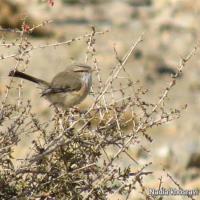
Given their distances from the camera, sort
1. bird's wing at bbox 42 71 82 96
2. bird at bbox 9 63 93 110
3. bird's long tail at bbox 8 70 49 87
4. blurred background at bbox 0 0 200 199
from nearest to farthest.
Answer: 1. bird's long tail at bbox 8 70 49 87
2. bird at bbox 9 63 93 110
3. bird's wing at bbox 42 71 82 96
4. blurred background at bbox 0 0 200 199

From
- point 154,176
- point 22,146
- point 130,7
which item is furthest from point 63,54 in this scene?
point 130,7

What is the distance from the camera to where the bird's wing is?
262 inches

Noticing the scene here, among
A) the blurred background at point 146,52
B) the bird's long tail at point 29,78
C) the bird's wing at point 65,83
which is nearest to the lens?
the bird's long tail at point 29,78

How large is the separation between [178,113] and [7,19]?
47.6 ft

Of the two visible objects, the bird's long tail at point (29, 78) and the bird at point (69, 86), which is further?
the bird at point (69, 86)

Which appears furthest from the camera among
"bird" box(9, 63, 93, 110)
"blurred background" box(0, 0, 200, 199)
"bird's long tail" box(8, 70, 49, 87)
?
"blurred background" box(0, 0, 200, 199)

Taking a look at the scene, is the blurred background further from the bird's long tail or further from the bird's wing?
the bird's wing

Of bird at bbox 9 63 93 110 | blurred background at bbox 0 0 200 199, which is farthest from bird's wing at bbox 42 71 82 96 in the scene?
blurred background at bbox 0 0 200 199

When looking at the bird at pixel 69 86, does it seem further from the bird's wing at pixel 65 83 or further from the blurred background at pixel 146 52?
the blurred background at pixel 146 52

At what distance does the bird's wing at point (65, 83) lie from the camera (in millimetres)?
6664

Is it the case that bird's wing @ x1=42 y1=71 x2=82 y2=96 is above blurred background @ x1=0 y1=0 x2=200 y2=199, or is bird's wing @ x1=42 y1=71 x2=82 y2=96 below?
below

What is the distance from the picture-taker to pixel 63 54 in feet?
58.2

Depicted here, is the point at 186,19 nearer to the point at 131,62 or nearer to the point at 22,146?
the point at 131,62

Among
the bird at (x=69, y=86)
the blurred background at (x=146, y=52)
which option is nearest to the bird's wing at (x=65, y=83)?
the bird at (x=69, y=86)
